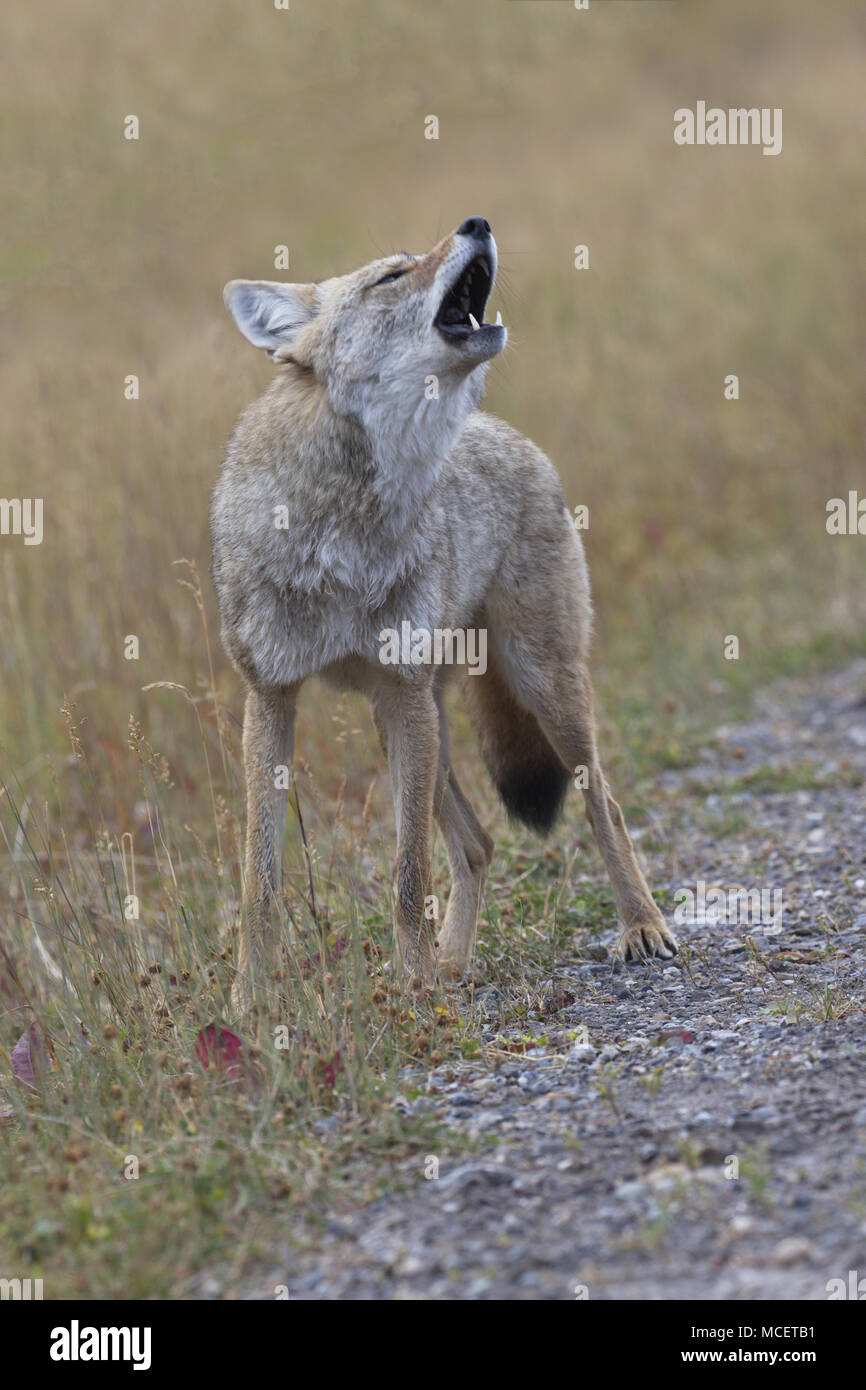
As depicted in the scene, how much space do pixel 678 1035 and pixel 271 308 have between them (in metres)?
2.65

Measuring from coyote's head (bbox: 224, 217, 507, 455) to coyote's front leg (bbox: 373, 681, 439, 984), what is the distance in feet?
2.87

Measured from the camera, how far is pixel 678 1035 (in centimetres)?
402

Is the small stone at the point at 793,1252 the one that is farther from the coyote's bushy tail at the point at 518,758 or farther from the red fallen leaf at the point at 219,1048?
the coyote's bushy tail at the point at 518,758

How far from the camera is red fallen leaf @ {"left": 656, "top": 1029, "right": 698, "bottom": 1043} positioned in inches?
157

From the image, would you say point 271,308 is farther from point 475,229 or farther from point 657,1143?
point 657,1143

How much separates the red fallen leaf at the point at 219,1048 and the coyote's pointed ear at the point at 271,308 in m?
2.27

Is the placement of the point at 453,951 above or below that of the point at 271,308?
below

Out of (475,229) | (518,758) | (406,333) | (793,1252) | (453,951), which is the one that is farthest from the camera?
(518,758)

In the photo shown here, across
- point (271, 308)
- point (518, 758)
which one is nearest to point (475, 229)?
point (271, 308)

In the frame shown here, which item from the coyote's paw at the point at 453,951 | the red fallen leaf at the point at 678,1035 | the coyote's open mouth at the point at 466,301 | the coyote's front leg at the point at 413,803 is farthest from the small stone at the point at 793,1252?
the coyote's open mouth at the point at 466,301

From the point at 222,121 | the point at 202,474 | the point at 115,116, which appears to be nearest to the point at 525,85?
the point at 222,121

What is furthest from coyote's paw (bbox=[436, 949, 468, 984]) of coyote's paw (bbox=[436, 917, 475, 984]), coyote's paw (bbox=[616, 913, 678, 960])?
coyote's paw (bbox=[616, 913, 678, 960])
